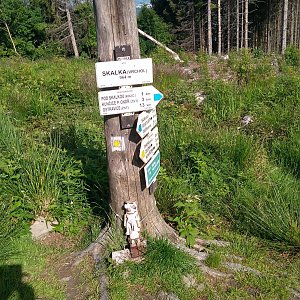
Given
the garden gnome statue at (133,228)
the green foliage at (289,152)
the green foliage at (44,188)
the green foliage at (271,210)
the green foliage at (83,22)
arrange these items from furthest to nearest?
the green foliage at (83,22), the green foliage at (289,152), the green foliage at (44,188), the green foliage at (271,210), the garden gnome statue at (133,228)

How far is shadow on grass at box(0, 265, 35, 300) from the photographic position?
8.42 feet

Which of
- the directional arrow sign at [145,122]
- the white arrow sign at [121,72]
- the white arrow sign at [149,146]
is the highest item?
the white arrow sign at [121,72]

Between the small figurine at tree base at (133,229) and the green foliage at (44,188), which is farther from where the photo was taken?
the green foliage at (44,188)

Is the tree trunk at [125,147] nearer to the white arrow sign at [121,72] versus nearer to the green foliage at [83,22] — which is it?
the white arrow sign at [121,72]

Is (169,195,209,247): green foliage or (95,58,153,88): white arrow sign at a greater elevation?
(95,58,153,88): white arrow sign

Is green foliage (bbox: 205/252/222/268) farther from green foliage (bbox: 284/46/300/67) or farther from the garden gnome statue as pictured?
green foliage (bbox: 284/46/300/67)

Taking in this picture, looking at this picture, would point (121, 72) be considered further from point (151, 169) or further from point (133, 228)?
point (133, 228)

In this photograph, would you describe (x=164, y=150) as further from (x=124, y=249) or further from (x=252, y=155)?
(x=124, y=249)

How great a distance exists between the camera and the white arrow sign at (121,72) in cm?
244

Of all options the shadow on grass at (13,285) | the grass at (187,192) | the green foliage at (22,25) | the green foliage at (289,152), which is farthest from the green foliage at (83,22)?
the shadow on grass at (13,285)

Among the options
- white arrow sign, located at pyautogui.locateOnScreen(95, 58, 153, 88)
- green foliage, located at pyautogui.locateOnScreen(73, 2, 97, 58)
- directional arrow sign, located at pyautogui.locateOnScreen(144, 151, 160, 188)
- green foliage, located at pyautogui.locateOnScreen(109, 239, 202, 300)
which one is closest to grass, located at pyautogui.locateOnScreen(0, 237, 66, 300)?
green foliage, located at pyautogui.locateOnScreen(109, 239, 202, 300)

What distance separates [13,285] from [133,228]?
1.09 meters

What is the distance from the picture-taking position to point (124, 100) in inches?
99.8

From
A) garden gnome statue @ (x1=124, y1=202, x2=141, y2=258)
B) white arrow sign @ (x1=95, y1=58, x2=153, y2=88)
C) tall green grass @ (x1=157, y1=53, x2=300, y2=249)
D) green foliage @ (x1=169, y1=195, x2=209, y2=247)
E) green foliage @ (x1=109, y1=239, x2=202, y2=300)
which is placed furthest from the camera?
tall green grass @ (x1=157, y1=53, x2=300, y2=249)
